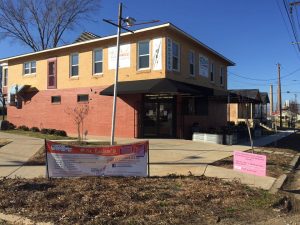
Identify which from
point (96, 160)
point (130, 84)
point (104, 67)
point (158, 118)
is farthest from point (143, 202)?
point (104, 67)

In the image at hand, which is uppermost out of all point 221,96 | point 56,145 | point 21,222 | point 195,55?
point 195,55

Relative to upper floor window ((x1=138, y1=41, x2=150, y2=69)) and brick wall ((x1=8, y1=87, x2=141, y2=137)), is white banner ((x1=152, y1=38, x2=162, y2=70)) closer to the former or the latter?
upper floor window ((x1=138, y1=41, x2=150, y2=69))

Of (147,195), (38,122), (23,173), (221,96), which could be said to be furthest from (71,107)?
(147,195)

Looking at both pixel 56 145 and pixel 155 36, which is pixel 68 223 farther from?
pixel 155 36

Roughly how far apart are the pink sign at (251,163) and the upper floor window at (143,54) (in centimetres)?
1275

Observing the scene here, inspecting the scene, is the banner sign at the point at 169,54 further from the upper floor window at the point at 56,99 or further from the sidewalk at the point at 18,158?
the upper floor window at the point at 56,99

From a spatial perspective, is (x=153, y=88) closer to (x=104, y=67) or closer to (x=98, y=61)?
(x=104, y=67)

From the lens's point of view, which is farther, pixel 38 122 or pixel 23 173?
pixel 38 122

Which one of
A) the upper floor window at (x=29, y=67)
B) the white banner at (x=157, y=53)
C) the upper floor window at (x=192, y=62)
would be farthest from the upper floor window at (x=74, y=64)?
the upper floor window at (x=192, y=62)

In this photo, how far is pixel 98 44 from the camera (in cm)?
2359

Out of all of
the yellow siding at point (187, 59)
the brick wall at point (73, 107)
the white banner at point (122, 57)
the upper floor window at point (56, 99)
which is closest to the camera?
the yellow siding at point (187, 59)

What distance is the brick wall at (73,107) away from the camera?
21.7 meters

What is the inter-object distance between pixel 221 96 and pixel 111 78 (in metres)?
7.03

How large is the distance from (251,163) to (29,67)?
23.9 meters
